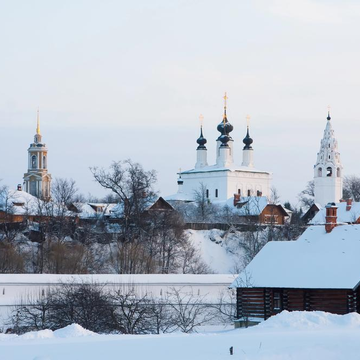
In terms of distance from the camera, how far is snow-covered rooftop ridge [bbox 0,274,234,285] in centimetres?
3309

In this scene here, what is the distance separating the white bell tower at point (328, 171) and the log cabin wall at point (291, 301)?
200 feet

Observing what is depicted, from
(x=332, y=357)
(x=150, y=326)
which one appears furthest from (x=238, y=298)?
(x=332, y=357)

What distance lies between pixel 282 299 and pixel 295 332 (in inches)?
548

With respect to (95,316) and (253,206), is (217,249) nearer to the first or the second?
(253,206)

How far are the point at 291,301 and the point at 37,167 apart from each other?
220 ft

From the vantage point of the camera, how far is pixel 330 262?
29.2 m

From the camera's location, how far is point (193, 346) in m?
14.2

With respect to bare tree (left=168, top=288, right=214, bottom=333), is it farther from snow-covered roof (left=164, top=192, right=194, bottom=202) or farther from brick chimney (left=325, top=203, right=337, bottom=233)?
snow-covered roof (left=164, top=192, right=194, bottom=202)

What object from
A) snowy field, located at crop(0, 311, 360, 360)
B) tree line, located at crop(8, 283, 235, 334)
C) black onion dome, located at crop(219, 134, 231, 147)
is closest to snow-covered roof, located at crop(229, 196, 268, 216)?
black onion dome, located at crop(219, 134, 231, 147)

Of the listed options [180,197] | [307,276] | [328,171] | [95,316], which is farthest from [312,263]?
[328,171]

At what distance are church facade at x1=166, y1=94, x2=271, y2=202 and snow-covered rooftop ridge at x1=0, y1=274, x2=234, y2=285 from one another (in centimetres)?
5001

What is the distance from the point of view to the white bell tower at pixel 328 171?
90700 mm

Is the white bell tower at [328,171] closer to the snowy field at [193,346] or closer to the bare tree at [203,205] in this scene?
the bare tree at [203,205]

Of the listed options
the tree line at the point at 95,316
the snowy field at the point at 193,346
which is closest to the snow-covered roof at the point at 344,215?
the tree line at the point at 95,316
